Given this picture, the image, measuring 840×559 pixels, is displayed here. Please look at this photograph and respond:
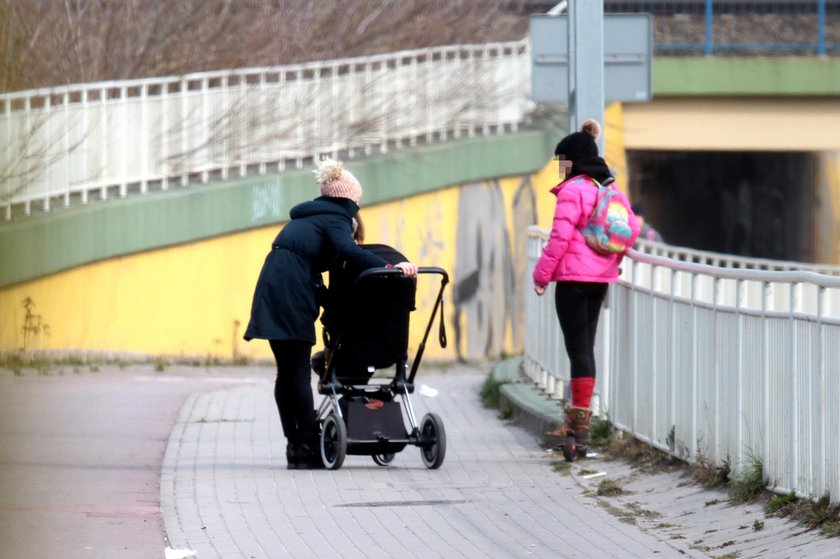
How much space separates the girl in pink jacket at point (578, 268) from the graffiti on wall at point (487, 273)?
29.2 feet

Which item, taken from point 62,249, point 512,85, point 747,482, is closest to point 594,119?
point 747,482

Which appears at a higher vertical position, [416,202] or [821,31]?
[821,31]

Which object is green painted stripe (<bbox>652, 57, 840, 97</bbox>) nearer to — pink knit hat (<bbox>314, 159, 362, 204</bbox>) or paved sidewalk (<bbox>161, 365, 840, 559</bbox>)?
paved sidewalk (<bbox>161, 365, 840, 559</bbox>)

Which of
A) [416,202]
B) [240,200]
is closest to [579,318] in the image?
[240,200]

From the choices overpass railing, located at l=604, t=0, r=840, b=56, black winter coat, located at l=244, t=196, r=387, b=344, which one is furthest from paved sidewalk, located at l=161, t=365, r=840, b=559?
overpass railing, located at l=604, t=0, r=840, b=56

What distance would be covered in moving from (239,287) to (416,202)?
2.59 m

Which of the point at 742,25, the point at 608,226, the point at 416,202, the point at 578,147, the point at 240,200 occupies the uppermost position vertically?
the point at 742,25

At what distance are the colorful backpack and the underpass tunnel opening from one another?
17191 mm

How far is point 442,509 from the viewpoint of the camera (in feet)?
24.0

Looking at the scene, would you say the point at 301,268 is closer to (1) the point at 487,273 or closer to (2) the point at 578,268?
(2) the point at 578,268

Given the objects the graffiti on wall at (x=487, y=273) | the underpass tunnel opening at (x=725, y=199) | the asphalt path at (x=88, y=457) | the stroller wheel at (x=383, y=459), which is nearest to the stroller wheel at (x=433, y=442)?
the stroller wheel at (x=383, y=459)

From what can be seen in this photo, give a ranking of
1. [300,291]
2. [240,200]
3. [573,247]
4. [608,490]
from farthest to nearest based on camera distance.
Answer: [240,200], [573,247], [300,291], [608,490]

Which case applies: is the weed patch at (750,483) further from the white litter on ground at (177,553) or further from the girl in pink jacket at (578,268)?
the white litter on ground at (177,553)

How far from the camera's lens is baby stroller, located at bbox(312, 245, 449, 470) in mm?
8227
